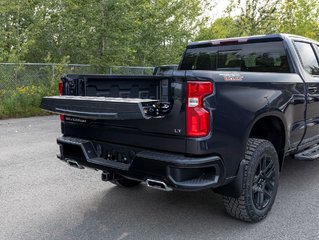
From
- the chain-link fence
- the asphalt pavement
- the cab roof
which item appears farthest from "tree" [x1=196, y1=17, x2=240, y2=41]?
the asphalt pavement

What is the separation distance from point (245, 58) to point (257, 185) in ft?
6.14

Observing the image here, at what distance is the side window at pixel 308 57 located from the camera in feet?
15.1

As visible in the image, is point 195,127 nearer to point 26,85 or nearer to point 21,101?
point 21,101

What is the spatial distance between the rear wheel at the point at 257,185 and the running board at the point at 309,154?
0.73m

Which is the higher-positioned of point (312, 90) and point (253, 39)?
point (253, 39)

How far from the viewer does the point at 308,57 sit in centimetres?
477

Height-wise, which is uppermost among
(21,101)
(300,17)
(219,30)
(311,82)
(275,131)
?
(300,17)

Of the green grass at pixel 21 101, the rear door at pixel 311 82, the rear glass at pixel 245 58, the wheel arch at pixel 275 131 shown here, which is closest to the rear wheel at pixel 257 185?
the wheel arch at pixel 275 131

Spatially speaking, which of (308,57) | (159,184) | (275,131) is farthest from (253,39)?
(159,184)

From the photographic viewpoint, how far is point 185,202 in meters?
4.07

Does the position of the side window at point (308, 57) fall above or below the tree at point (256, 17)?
below

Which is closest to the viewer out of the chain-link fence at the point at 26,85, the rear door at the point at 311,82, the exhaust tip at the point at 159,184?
the exhaust tip at the point at 159,184

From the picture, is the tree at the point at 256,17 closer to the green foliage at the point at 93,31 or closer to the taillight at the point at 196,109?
the green foliage at the point at 93,31

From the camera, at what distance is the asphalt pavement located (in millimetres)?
3295
